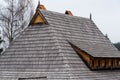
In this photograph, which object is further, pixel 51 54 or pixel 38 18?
pixel 38 18

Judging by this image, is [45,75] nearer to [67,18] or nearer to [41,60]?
[41,60]

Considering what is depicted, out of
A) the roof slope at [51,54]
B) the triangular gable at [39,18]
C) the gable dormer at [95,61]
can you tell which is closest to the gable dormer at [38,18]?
the triangular gable at [39,18]

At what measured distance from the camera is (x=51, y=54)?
23.6 metres

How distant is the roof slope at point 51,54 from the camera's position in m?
23.0

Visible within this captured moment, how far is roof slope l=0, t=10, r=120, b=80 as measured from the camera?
75.6 feet

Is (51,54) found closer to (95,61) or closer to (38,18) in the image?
(38,18)

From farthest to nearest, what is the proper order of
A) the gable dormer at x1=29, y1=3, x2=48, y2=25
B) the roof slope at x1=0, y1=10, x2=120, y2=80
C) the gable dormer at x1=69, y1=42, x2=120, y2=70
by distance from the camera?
the gable dormer at x1=29, y1=3, x2=48, y2=25, the gable dormer at x1=69, y1=42, x2=120, y2=70, the roof slope at x1=0, y1=10, x2=120, y2=80

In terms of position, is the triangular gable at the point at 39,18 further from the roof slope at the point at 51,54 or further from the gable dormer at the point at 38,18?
the roof slope at the point at 51,54

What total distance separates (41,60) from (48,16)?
9.95 feet

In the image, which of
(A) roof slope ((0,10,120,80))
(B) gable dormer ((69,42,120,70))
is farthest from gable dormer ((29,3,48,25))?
(B) gable dormer ((69,42,120,70))

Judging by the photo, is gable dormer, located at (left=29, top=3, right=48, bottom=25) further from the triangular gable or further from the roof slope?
the roof slope

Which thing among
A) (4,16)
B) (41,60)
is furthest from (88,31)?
(4,16)

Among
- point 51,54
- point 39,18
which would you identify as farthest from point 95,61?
point 39,18

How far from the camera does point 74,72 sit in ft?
74.7
